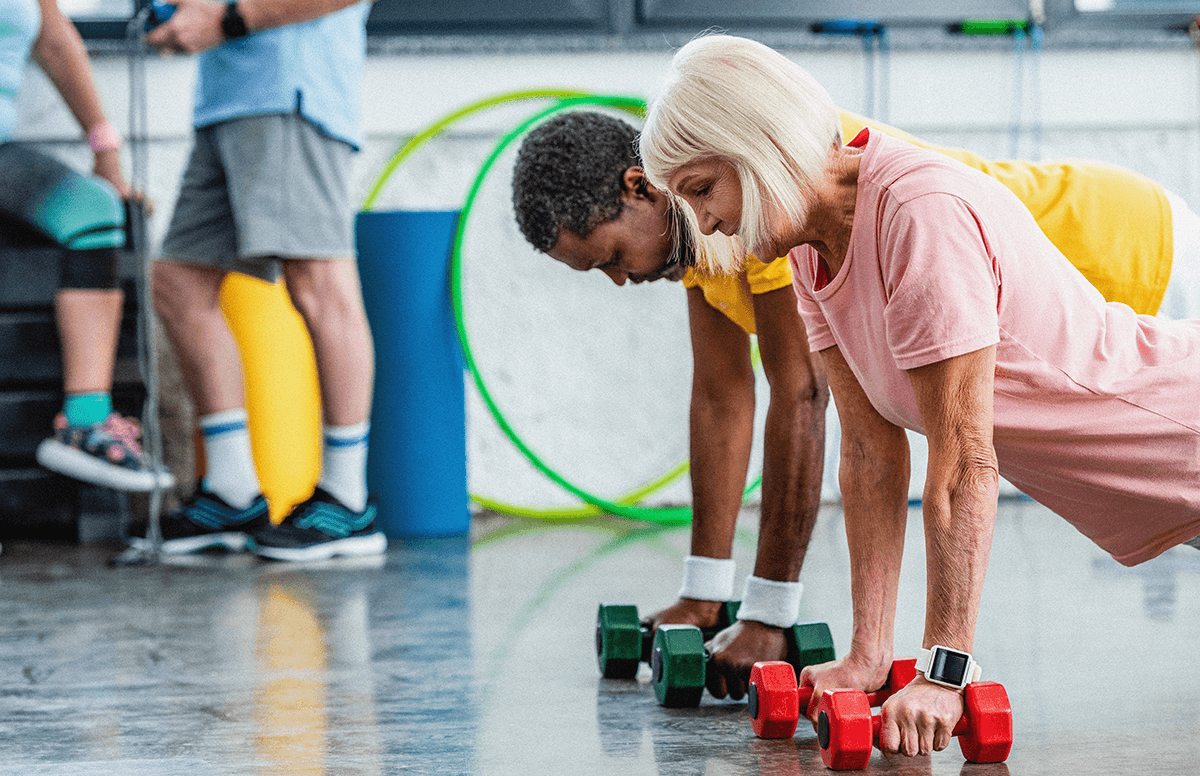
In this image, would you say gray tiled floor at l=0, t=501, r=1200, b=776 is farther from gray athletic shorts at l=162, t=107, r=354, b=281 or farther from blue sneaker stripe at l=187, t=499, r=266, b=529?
gray athletic shorts at l=162, t=107, r=354, b=281

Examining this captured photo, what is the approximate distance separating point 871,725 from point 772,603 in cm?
32

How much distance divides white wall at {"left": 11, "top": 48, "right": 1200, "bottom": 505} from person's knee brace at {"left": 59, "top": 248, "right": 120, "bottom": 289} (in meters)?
0.37

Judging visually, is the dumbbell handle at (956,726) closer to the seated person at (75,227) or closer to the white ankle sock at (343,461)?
the white ankle sock at (343,461)

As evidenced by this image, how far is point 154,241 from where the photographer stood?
2908 millimetres

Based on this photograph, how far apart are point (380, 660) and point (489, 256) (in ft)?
5.25

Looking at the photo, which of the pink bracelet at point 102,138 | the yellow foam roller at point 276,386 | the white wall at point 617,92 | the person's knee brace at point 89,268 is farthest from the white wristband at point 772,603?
the pink bracelet at point 102,138

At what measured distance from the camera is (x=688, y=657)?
1265 millimetres

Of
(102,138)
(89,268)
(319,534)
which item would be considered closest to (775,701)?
(319,534)

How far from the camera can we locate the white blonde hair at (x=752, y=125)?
1.04 metres

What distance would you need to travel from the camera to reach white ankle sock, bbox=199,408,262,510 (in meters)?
2.48

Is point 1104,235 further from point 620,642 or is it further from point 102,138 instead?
point 102,138

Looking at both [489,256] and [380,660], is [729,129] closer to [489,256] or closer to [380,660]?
[380,660]

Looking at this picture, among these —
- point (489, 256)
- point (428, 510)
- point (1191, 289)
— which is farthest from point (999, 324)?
point (489, 256)

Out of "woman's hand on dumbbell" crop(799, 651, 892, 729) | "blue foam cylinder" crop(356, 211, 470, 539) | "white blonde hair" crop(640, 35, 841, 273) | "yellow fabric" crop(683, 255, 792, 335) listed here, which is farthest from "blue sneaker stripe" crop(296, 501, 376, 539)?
"white blonde hair" crop(640, 35, 841, 273)
